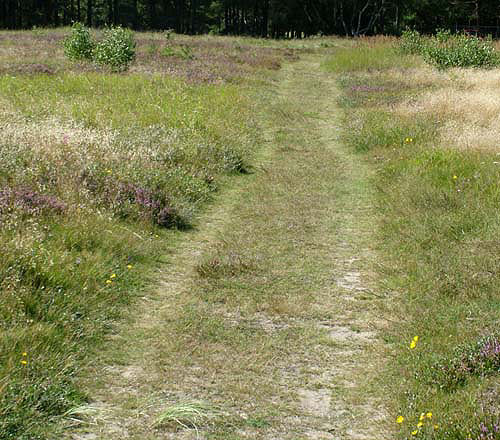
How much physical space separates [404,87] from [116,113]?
1126 centimetres

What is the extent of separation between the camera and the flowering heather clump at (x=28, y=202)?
788 cm

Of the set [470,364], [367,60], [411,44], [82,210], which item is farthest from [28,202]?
[411,44]

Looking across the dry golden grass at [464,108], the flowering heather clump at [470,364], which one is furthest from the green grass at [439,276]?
the dry golden grass at [464,108]

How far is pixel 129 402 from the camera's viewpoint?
192 inches

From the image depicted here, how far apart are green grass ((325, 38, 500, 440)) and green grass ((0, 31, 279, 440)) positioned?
262 cm

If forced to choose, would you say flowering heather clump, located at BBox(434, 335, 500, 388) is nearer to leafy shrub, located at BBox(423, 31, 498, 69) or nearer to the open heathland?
the open heathland

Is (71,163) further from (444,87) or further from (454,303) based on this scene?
(444,87)

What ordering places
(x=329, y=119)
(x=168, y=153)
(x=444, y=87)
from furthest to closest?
1. (x=444, y=87)
2. (x=329, y=119)
3. (x=168, y=153)

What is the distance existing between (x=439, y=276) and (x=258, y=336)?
2265mm

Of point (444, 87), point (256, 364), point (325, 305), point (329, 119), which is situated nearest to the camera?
point (256, 364)

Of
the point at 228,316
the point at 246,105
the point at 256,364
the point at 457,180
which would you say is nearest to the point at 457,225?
the point at 457,180

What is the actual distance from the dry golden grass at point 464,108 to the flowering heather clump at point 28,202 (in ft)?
26.1

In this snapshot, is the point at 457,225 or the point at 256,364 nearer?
the point at 256,364

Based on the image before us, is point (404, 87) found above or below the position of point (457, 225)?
above
